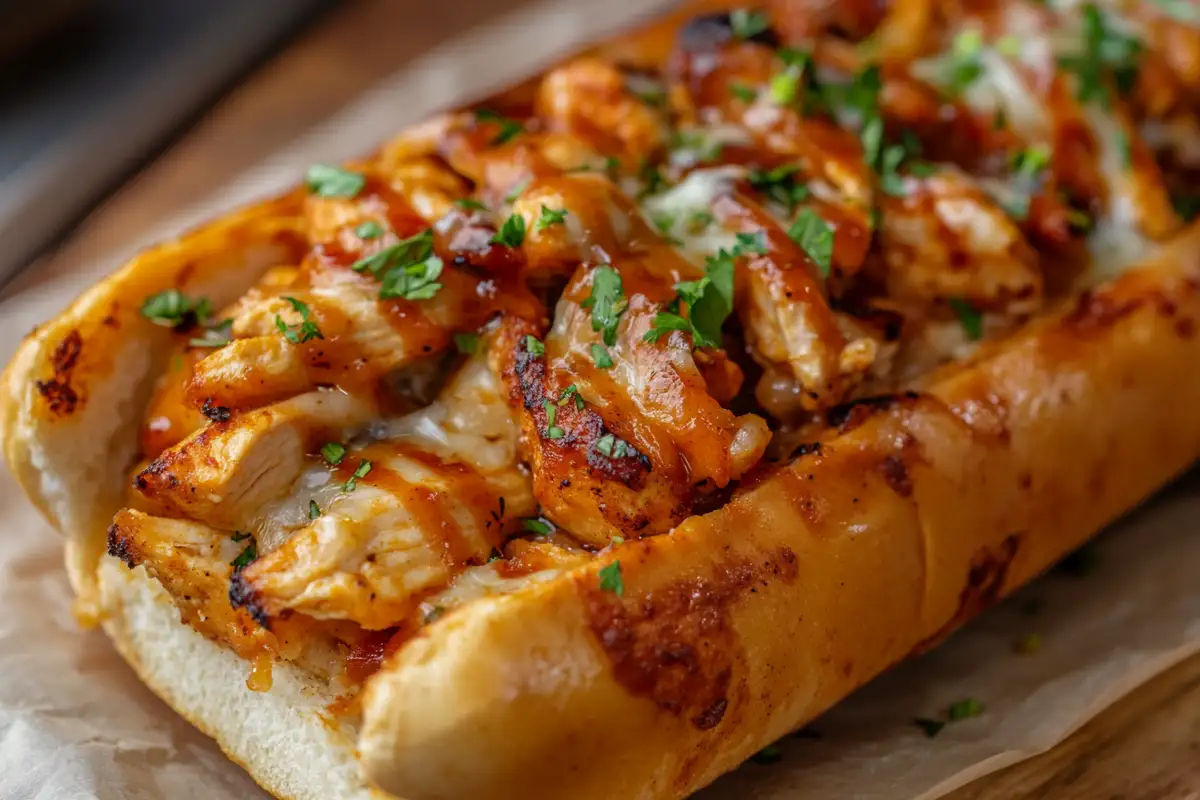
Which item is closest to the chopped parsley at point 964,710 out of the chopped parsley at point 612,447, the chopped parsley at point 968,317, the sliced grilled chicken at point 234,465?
the chopped parsley at point 968,317

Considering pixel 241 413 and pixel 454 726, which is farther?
pixel 241 413

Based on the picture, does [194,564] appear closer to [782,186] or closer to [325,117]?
[782,186]

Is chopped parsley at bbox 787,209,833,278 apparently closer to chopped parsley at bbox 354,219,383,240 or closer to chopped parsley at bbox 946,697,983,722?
chopped parsley at bbox 354,219,383,240

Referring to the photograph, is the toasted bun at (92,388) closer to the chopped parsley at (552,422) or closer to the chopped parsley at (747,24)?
the chopped parsley at (552,422)

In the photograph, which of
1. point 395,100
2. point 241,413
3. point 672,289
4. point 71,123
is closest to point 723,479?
point 672,289

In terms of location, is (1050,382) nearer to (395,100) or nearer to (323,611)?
(323,611)
